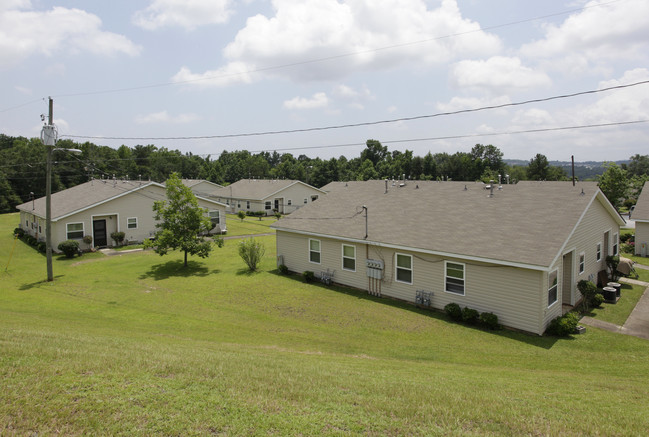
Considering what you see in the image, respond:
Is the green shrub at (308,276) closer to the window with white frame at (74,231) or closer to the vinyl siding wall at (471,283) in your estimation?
the vinyl siding wall at (471,283)

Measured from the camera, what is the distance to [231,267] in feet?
80.2

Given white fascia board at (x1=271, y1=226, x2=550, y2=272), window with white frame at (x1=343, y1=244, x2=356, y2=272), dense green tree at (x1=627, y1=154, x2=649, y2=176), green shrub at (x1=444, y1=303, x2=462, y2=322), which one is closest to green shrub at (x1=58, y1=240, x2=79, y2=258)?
white fascia board at (x1=271, y1=226, x2=550, y2=272)

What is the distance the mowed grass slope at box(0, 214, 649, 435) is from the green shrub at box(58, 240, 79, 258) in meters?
9.21

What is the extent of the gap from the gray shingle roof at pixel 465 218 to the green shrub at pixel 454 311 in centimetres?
198

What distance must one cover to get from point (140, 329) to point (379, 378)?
9.41 meters

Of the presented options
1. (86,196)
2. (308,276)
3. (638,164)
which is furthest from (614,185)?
(638,164)

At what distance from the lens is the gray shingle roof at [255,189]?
58.0 metres

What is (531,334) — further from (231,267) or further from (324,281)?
(231,267)

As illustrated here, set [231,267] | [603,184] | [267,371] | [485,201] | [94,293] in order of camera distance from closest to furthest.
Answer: [267,371] < [485,201] < [94,293] < [231,267] < [603,184]

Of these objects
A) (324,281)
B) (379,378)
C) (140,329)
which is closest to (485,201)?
(324,281)

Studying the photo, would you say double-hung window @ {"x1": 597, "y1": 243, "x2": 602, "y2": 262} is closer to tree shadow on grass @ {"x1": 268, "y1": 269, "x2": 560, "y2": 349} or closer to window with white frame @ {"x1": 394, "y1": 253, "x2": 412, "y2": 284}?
tree shadow on grass @ {"x1": 268, "y1": 269, "x2": 560, "y2": 349}

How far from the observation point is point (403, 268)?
17125 millimetres

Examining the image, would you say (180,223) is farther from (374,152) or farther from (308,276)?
(374,152)

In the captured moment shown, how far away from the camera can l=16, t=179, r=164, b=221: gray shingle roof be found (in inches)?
1212
